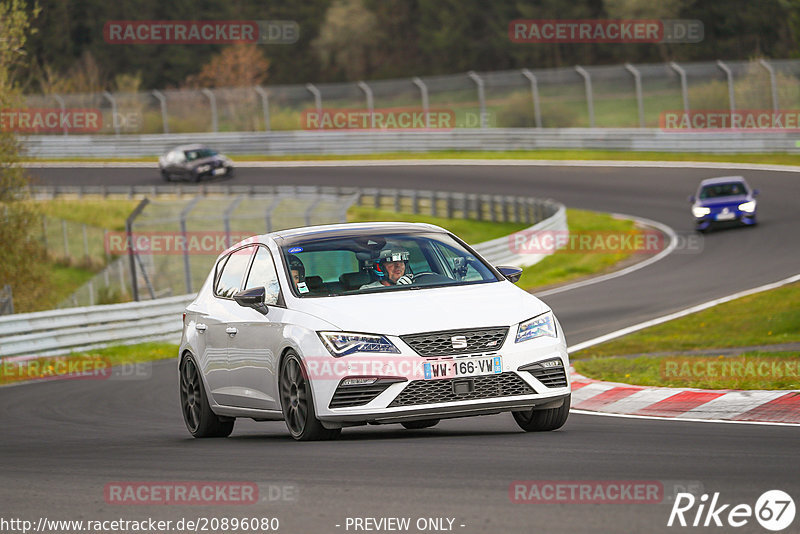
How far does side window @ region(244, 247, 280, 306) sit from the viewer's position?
387 inches

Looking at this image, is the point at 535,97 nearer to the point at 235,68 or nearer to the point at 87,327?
the point at 87,327

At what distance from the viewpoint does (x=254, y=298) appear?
9602 millimetres

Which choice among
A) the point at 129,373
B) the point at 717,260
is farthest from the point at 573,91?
the point at 129,373

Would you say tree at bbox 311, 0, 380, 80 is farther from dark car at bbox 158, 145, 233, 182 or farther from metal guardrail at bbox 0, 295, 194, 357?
metal guardrail at bbox 0, 295, 194, 357

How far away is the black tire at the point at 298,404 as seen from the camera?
8984 mm

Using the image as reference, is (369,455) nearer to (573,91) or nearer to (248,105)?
(248,105)

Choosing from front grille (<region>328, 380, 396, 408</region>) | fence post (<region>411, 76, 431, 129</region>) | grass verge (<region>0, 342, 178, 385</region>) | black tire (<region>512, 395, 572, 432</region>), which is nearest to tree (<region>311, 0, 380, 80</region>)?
fence post (<region>411, 76, 431, 129</region>)

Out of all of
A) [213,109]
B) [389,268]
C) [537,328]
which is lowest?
[213,109]

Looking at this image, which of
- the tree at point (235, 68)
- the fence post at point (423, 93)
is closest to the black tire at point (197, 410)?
the fence post at point (423, 93)

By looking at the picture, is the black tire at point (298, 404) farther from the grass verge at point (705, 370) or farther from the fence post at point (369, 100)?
the fence post at point (369, 100)

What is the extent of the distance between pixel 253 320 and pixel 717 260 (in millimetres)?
19243

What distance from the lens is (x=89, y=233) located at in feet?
146

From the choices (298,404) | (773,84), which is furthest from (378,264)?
(773,84)

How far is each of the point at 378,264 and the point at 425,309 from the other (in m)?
0.98
